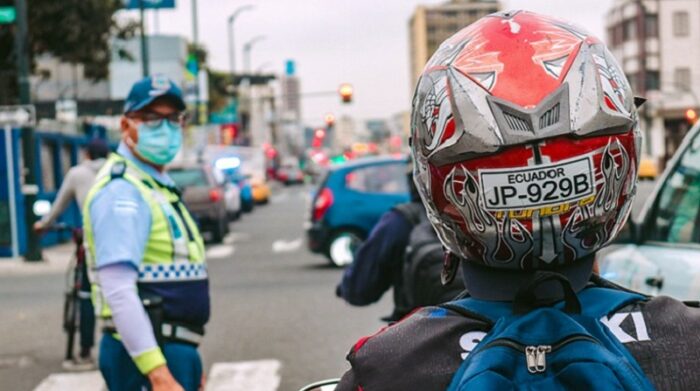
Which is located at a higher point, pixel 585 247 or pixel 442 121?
pixel 442 121

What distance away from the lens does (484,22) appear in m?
1.79

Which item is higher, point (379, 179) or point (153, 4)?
point (153, 4)

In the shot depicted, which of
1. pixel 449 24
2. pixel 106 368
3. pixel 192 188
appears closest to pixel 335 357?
pixel 106 368

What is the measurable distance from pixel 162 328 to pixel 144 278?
0.16 meters

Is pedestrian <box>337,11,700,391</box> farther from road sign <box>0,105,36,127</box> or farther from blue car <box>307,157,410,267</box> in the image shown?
road sign <box>0,105,36,127</box>

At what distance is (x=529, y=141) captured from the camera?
1648 millimetres

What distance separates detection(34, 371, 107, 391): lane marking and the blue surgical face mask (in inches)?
163

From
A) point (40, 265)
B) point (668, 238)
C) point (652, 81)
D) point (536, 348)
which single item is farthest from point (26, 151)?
point (652, 81)

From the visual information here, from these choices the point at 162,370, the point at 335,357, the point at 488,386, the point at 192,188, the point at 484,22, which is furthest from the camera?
the point at 192,188

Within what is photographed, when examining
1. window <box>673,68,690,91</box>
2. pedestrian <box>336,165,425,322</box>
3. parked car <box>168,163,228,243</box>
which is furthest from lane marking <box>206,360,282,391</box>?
window <box>673,68,690,91</box>

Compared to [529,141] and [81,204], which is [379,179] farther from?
[529,141]

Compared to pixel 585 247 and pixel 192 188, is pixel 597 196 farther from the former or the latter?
pixel 192 188

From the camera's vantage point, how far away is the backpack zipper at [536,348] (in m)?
1.56

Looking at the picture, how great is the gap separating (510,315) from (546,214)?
0.15 m
